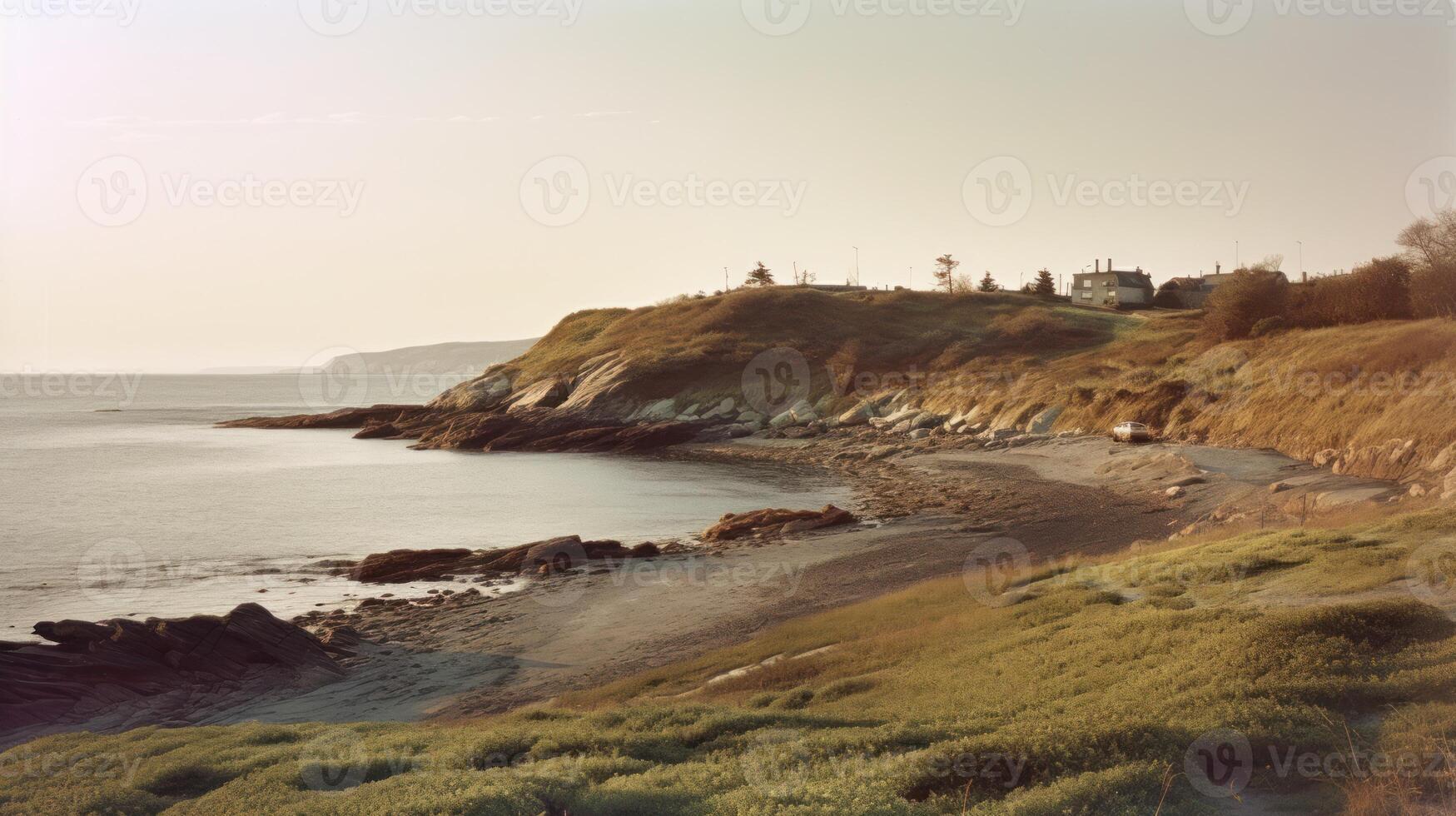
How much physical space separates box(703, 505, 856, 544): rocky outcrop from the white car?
68.9 feet

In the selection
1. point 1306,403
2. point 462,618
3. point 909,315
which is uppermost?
point 909,315

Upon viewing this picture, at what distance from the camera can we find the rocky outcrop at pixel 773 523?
127 feet

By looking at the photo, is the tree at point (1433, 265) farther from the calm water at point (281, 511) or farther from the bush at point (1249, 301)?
the calm water at point (281, 511)

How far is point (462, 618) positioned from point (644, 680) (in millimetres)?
9314

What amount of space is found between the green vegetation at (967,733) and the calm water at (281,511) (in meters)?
17.4

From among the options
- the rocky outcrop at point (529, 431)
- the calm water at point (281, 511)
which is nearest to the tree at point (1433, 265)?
the calm water at point (281, 511)

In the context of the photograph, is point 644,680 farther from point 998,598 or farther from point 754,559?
point 754,559

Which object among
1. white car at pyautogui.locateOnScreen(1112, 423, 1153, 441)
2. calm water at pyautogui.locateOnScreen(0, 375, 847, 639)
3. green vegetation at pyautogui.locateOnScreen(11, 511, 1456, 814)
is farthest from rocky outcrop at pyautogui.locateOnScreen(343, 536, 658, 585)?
white car at pyautogui.locateOnScreen(1112, 423, 1153, 441)

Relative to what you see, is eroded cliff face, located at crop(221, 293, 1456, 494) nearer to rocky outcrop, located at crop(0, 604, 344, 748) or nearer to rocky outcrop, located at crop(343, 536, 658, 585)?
rocky outcrop, located at crop(343, 536, 658, 585)

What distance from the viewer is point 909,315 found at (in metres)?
115

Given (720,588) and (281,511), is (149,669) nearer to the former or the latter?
(720,588)

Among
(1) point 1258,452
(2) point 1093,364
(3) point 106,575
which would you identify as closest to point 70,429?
(3) point 106,575

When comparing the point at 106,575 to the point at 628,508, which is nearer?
the point at 106,575

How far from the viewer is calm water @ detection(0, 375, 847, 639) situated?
1264 inches
